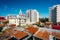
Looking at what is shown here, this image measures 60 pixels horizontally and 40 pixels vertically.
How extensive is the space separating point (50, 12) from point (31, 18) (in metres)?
1.30

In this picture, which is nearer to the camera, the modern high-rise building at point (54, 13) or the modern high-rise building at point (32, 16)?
the modern high-rise building at point (54, 13)

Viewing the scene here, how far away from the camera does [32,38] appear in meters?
4.18

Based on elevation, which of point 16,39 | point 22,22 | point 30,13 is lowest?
point 16,39

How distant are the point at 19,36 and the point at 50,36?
1189mm

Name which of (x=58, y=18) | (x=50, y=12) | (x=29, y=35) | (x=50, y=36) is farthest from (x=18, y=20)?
(x=50, y=36)

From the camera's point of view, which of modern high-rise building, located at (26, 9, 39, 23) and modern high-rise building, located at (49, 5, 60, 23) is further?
modern high-rise building, located at (26, 9, 39, 23)

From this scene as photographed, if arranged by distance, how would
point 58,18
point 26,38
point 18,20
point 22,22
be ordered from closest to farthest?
point 26,38
point 58,18
point 22,22
point 18,20

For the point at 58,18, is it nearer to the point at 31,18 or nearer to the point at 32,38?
the point at 31,18

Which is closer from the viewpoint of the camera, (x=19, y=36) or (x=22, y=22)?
(x=19, y=36)

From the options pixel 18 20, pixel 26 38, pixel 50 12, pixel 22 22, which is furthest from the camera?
pixel 18 20

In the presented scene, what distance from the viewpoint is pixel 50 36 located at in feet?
11.5

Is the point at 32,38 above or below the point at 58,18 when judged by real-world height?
below

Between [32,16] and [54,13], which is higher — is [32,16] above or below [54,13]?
below

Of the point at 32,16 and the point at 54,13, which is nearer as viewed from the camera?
the point at 54,13
